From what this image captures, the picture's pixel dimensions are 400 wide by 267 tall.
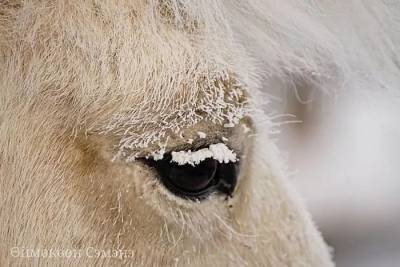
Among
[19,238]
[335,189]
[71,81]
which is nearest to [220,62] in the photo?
[71,81]

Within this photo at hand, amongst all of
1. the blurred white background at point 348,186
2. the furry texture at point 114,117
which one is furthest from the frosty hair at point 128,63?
the blurred white background at point 348,186

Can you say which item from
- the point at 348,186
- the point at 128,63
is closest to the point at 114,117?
the point at 128,63

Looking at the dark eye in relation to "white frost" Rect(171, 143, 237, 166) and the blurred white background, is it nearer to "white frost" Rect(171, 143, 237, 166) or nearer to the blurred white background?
"white frost" Rect(171, 143, 237, 166)

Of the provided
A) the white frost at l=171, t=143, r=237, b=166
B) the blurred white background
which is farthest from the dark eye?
the blurred white background

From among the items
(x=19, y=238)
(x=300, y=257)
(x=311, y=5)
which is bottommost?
(x=19, y=238)

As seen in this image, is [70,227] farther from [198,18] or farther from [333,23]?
[333,23]

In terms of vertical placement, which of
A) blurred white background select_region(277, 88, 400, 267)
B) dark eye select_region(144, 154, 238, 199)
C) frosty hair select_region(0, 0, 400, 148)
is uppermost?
blurred white background select_region(277, 88, 400, 267)
